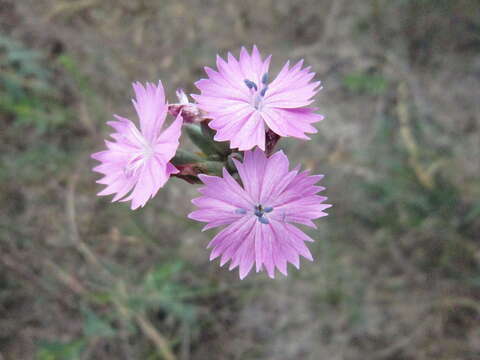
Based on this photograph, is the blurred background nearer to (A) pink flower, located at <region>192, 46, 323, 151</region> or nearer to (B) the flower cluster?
(B) the flower cluster

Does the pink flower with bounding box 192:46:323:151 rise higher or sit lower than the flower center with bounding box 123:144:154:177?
higher

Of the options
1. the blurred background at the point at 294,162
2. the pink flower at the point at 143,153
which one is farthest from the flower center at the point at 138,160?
the blurred background at the point at 294,162

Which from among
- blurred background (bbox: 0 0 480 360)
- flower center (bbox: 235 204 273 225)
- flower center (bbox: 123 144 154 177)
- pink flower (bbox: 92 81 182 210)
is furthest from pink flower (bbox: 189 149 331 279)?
blurred background (bbox: 0 0 480 360)

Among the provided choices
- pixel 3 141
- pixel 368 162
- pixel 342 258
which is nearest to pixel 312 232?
pixel 342 258

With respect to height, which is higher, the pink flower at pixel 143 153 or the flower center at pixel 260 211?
the pink flower at pixel 143 153

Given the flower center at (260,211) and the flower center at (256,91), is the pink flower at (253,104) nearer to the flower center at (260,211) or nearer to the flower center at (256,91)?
the flower center at (256,91)

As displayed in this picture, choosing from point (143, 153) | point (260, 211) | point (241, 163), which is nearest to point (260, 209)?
point (260, 211)

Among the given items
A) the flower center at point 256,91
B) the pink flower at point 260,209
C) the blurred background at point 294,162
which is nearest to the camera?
the pink flower at point 260,209
